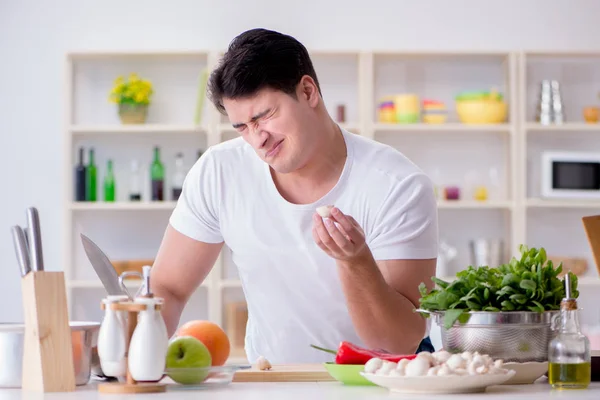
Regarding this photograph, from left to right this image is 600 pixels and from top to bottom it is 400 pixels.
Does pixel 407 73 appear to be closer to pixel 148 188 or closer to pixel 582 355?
pixel 148 188

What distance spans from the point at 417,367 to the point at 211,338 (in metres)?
0.43

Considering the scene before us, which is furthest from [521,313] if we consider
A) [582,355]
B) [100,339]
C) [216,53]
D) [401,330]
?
[216,53]

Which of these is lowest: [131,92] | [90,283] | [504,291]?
[90,283]

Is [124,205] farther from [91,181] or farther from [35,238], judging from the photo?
[35,238]

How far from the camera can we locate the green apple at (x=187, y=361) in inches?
62.1

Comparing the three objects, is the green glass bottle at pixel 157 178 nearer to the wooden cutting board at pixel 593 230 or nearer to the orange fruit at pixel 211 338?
the wooden cutting board at pixel 593 230

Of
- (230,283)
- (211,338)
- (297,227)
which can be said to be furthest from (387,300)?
(230,283)

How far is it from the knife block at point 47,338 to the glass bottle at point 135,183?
11.8 feet

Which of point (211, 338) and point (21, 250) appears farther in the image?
point (211, 338)

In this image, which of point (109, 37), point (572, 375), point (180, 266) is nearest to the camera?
point (572, 375)

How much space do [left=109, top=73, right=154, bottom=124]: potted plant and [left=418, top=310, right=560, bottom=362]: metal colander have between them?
373 cm

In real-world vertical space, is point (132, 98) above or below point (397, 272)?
A: above

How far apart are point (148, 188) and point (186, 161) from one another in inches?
10.8

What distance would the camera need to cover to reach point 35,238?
1.53 metres
